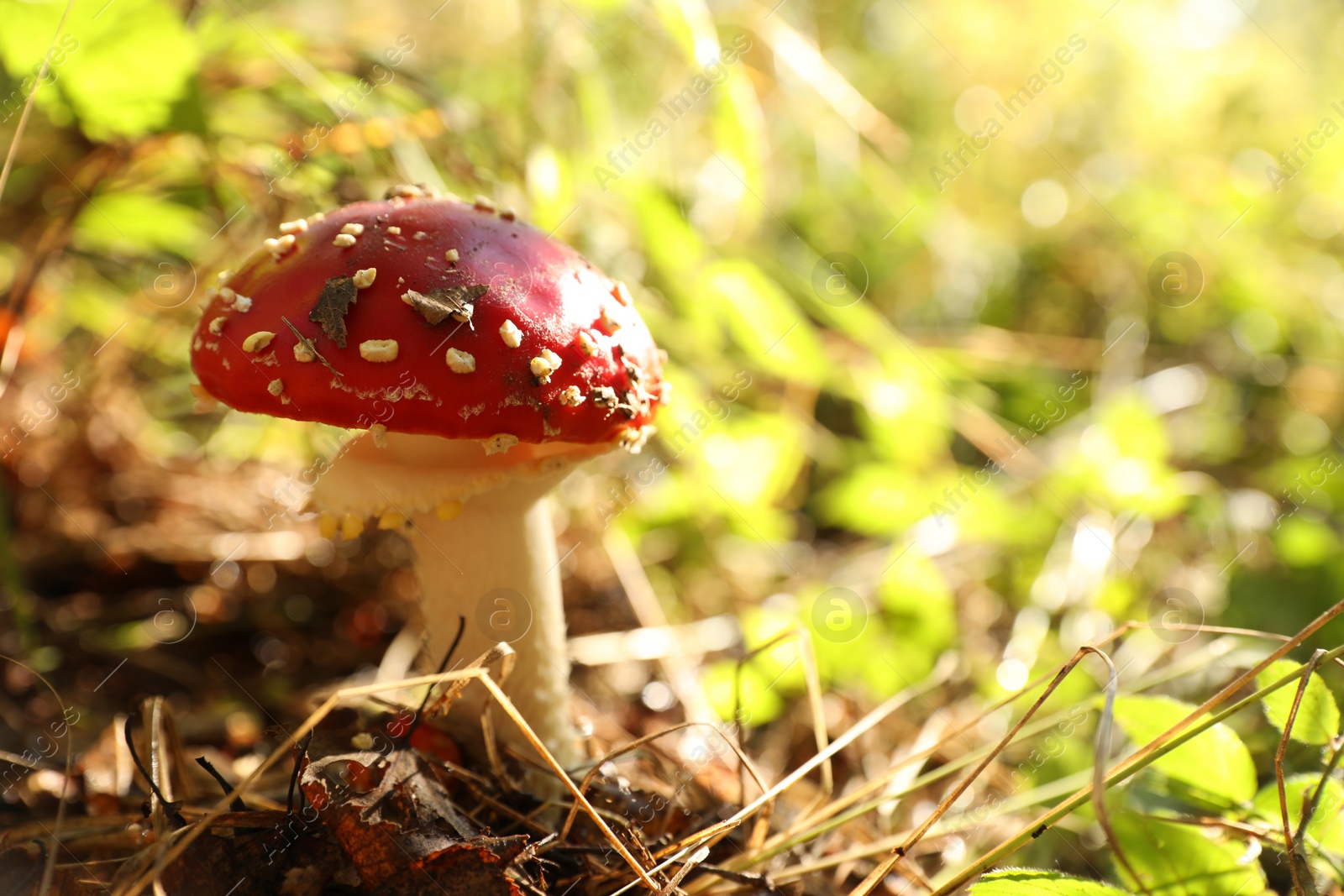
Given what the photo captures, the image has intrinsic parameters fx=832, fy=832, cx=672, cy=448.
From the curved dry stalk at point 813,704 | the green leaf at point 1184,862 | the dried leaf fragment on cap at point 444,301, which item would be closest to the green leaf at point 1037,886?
the green leaf at point 1184,862

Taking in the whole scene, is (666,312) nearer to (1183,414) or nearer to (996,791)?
(996,791)

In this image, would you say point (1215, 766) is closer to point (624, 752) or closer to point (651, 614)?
point (624, 752)

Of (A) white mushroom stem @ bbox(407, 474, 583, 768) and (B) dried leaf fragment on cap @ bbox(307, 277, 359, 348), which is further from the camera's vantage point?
(A) white mushroom stem @ bbox(407, 474, 583, 768)

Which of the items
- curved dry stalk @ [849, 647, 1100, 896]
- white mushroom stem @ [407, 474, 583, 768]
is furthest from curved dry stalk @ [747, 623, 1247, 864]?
white mushroom stem @ [407, 474, 583, 768]

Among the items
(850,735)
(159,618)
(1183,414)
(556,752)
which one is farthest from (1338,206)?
(159,618)

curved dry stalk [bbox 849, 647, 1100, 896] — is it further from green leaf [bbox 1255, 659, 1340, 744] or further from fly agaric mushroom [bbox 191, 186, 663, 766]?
fly agaric mushroom [bbox 191, 186, 663, 766]

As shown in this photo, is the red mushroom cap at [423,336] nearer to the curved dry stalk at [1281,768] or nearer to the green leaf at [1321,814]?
the curved dry stalk at [1281,768]
